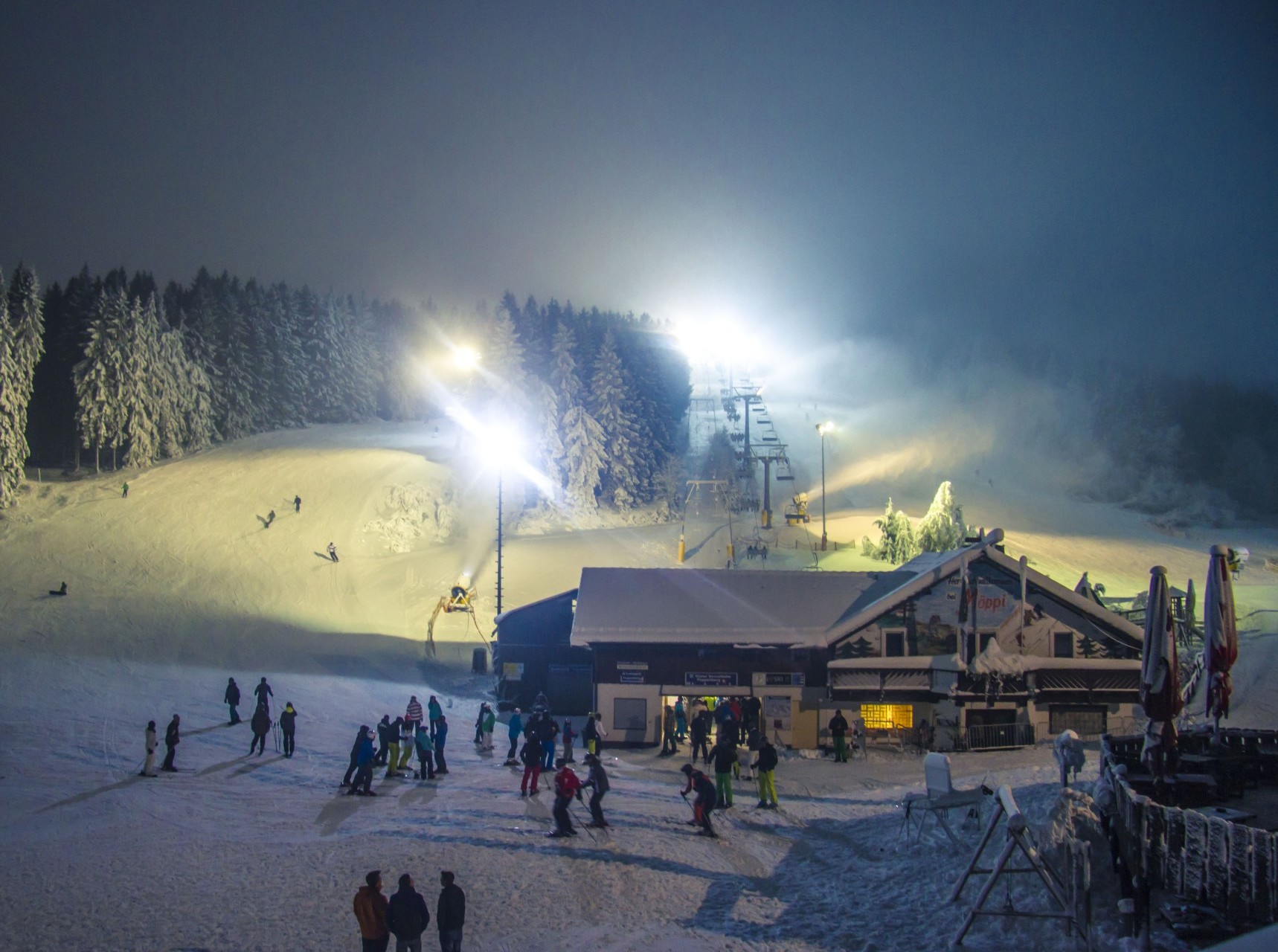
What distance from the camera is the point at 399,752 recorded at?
17.0 meters

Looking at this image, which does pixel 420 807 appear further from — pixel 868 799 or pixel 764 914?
pixel 868 799

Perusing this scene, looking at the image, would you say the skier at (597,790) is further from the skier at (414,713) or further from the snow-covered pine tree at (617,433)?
the snow-covered pine tree at (617,433)

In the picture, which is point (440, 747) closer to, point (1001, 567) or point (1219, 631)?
point (1219, 631)

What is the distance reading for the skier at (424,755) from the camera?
640 inches

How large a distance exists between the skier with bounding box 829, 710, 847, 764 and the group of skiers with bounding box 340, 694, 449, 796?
9.19m

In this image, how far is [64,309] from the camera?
249ft

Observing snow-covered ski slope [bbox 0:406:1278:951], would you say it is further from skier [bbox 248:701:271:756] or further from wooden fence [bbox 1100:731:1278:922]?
wooden fence [bbox 1100:731:1278:922]

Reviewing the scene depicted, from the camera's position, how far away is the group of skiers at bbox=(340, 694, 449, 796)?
596 inches

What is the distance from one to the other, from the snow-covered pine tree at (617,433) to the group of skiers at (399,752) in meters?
44.3

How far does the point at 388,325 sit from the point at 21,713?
299 feet

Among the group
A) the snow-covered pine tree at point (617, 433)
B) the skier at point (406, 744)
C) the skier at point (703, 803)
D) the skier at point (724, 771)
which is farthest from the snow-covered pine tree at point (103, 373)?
the skier at point (703, 803)

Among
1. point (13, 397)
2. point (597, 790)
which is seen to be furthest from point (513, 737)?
point (13, 397)

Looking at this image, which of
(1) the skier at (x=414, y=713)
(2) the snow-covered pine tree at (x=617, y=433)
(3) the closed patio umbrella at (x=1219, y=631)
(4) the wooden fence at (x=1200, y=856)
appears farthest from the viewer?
(2) the snow-covered pine tree at (x=617, y=433)

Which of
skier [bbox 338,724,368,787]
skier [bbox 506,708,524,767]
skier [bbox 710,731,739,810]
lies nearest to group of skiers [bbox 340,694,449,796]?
skier [bbox 338,724,368,787]
